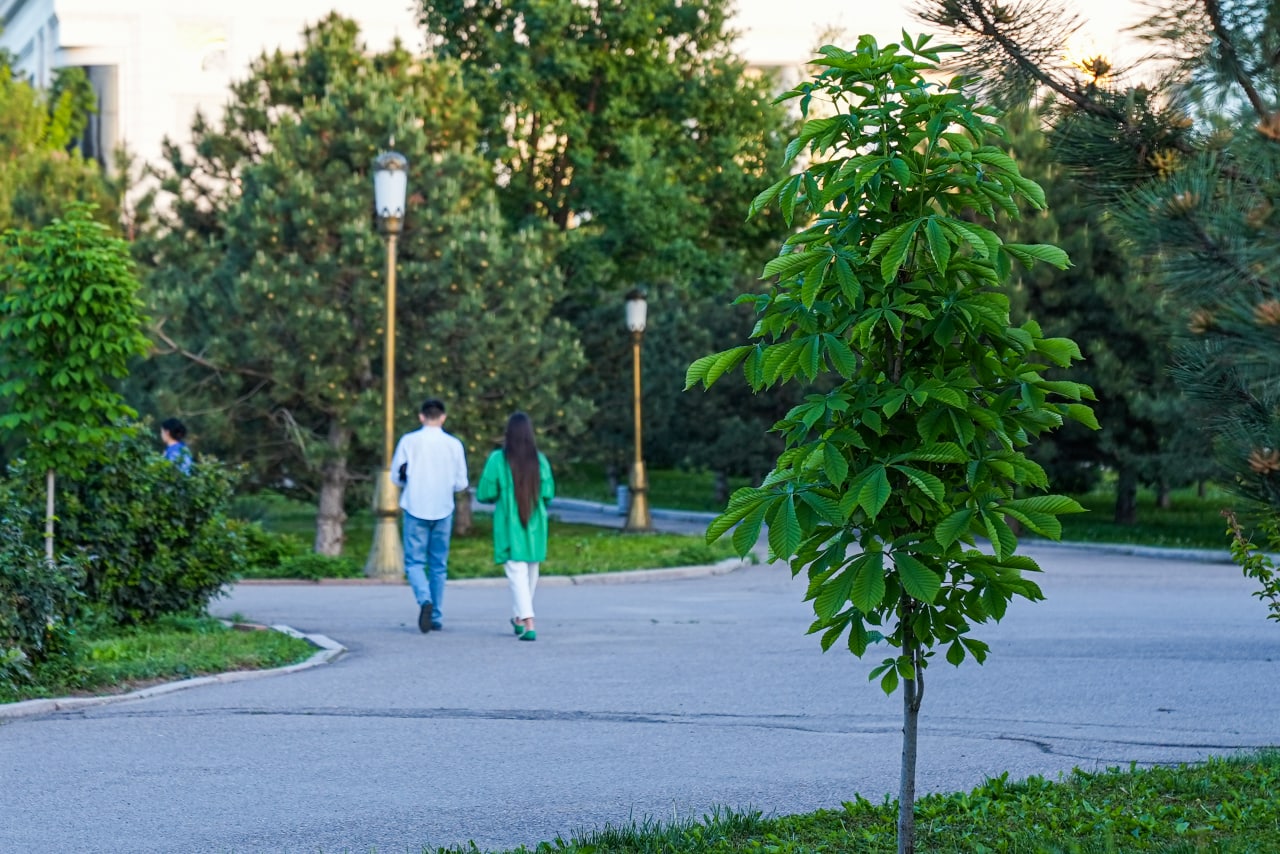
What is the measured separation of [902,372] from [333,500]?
22419 mm

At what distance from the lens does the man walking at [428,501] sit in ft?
45.0

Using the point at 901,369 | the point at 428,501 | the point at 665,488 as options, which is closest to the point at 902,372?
the point at 901,369

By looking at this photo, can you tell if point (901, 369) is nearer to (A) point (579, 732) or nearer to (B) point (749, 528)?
(B) point (749, 528)

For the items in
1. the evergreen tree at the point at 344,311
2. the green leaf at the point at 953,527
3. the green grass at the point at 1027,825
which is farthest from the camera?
the evergreen tree at the point at 344,311

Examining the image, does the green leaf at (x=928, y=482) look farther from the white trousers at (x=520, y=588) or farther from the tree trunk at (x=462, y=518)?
the tree trunk at (x=462, y=518)

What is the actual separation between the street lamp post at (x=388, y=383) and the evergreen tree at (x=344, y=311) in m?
5.20

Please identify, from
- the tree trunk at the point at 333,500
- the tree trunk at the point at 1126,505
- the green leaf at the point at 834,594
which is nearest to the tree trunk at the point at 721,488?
the tree trunk at the point at 1126,505

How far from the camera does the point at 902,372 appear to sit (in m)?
5.21

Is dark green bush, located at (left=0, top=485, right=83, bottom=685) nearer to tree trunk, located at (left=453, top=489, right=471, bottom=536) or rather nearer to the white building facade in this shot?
tree trunk, located at (left=453, top=489, right=471, bottom=536)

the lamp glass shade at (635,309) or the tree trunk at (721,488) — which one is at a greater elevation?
the lamp glass shade at (635,309)

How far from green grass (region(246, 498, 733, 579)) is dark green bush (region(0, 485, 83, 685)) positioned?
5.64 meters

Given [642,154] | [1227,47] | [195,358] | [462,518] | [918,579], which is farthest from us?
[642,154]

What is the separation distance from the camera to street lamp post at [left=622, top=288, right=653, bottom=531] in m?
28.6

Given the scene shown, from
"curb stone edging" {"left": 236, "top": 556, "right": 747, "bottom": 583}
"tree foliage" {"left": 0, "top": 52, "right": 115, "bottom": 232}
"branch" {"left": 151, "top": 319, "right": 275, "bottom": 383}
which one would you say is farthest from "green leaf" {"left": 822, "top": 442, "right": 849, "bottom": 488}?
"tree foliage" {"left": 0, "top": 52, "right": 115, "bottom": 232}
